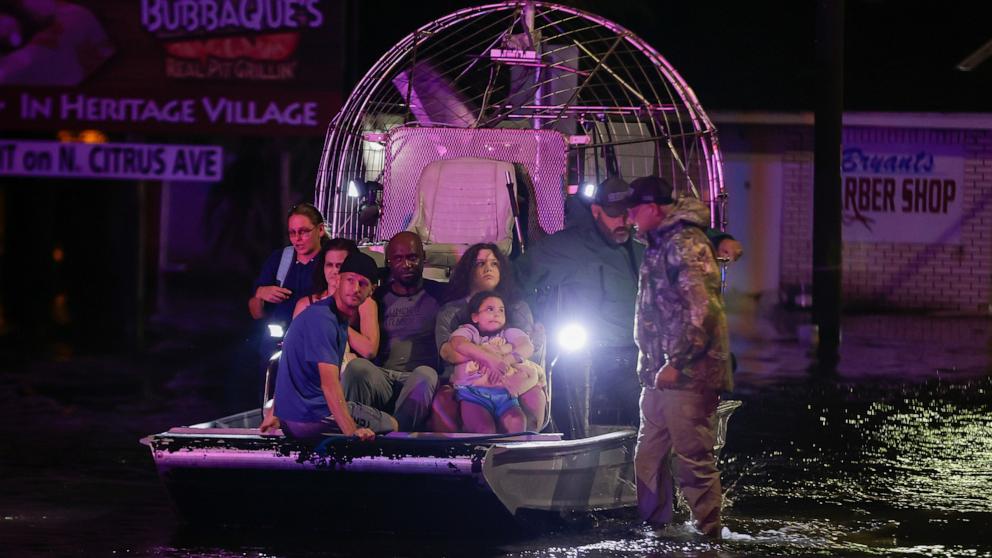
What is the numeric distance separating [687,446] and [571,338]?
3.24 ft

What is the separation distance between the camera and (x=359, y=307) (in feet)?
28.7

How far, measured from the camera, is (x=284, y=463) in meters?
7.67

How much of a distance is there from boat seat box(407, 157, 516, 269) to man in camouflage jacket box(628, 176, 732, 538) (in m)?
3.52

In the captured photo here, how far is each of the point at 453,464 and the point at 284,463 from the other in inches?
33.2

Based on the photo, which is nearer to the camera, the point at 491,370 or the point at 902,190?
the point at 491,370

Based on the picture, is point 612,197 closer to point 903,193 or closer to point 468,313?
point 468,313

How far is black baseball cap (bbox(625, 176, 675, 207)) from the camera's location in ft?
26.6

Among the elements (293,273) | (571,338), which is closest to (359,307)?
(293,273)

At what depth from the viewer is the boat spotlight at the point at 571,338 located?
27.9ft

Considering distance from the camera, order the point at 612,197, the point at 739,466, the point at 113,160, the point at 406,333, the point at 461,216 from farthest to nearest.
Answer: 1. the point at 113,160
2. the point at 461,216
3. the point at 739,466
4. the point at 406,333
5. the point at 612,197

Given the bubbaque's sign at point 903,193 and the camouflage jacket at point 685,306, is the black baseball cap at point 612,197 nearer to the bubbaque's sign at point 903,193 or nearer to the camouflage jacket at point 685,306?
the camouflage jacket at point 685,306

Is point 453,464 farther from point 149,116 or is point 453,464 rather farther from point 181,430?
point 149,116

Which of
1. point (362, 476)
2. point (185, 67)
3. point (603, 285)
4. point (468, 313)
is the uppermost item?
point (185, 67)

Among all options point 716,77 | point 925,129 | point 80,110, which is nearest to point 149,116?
point 80,110
